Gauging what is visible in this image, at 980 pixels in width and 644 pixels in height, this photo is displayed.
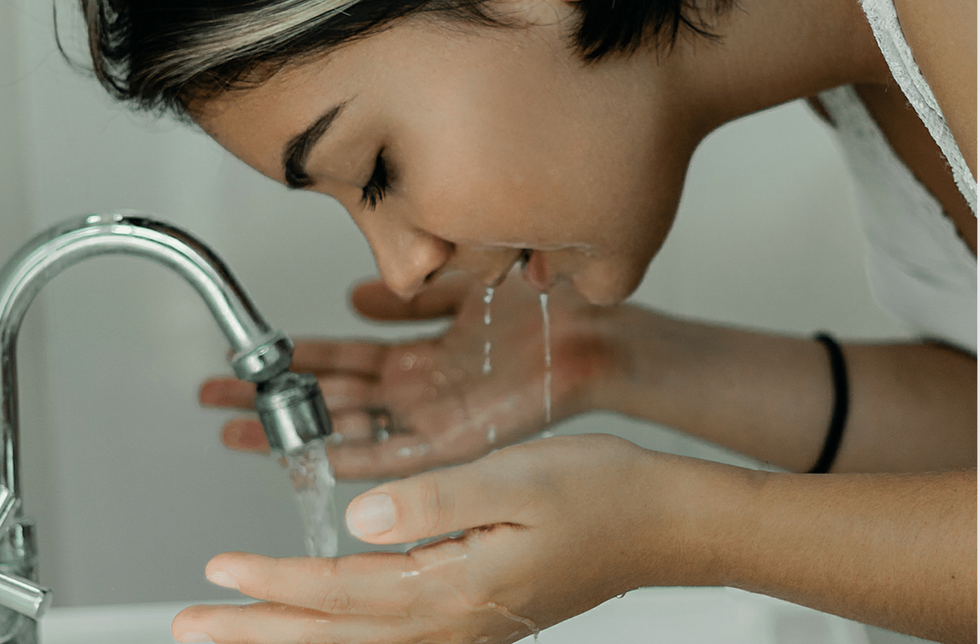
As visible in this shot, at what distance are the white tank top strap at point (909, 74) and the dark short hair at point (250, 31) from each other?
12 centimetres

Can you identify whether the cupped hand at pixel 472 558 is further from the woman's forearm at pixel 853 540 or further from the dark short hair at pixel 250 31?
the dark short hair at pixel 250 31

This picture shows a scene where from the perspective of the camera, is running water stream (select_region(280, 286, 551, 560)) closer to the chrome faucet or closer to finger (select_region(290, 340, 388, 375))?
the chrome faucet

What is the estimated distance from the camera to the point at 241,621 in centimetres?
48

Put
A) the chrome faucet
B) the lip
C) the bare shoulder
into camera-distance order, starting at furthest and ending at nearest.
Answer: the lip, the chrome faucet, the bare shoulder

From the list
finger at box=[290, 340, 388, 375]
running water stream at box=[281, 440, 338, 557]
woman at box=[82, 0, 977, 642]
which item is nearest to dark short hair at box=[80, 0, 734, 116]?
woman at box=[82, 0, 977, 642]

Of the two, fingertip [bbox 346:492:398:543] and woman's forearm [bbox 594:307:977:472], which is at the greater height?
fingertip [bbox 346:492:398:543]

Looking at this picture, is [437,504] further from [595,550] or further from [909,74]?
[909,74]

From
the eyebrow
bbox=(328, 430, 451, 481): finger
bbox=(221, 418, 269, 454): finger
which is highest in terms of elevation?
the eyebrow

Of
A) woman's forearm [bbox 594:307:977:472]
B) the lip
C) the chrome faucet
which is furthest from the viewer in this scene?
woman's forearm [bbox 594:307:977:472]

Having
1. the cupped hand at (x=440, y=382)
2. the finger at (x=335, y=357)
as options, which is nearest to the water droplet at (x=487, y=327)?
the cupped hand at (x=440, y=382)

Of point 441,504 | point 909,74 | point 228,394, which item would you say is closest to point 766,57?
point 909,74

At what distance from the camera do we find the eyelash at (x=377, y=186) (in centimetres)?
57

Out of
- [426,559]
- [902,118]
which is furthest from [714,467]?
[902,118]

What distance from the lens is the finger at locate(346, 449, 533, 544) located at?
45cm
